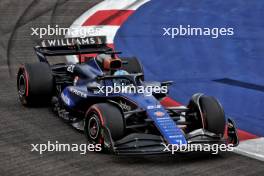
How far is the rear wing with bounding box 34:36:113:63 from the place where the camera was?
12438mm

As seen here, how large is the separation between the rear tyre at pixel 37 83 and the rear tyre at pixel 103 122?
225 cm

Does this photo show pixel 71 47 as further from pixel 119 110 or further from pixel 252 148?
pixel 252 148

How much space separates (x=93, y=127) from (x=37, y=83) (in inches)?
97.3

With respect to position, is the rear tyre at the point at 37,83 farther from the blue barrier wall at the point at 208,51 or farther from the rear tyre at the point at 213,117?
the rear tyre at the point at 213,117

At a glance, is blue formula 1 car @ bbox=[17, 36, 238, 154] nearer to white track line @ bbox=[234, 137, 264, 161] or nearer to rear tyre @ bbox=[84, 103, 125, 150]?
rear tyre @ bbox=[84, 103, 125, 150]

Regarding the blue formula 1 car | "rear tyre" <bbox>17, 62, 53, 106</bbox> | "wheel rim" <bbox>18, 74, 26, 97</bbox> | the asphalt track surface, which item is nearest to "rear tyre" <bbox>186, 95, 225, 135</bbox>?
the blue formula 1 car

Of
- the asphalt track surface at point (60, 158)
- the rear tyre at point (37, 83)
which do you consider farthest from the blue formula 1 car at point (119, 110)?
the asphalt track surface at point (60, 158)

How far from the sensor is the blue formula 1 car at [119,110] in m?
8.98

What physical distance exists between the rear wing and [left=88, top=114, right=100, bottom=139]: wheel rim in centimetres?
311

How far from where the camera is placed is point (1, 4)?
778 inches

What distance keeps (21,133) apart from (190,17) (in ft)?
28.9

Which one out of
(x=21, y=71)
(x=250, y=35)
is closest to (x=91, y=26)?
(x=250, y=35)

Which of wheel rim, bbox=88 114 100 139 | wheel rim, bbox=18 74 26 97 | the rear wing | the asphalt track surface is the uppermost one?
the rear wing

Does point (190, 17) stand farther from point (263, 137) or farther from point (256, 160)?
point (256, 160)
